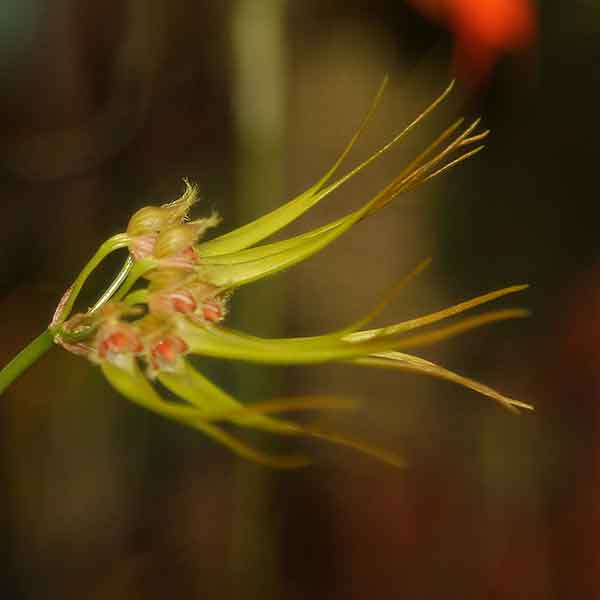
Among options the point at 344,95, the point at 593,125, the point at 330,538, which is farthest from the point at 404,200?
the point at 330,538

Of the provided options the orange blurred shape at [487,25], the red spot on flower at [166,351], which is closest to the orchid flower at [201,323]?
the red spot on flower at [166,351]

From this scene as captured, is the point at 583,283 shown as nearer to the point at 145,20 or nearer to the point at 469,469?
the point at 469,469

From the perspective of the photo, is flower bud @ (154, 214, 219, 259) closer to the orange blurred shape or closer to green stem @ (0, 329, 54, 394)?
green stem @ (0, 329, 54, 394)

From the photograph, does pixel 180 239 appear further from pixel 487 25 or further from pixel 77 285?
pixel 487 25

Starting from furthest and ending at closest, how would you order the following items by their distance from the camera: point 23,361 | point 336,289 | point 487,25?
1. point 336,289
2. point 487,25
3. point 23,361

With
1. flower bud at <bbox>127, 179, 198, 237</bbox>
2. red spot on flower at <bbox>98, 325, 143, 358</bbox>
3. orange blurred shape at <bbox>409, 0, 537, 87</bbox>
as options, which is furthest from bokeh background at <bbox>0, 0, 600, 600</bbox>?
red spot on flower at <bbox>98, 325, 143, 358</bbox>

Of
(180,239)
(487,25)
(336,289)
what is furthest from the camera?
(336,289)

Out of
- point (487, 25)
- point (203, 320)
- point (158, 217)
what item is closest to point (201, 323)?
point (203, 320)
